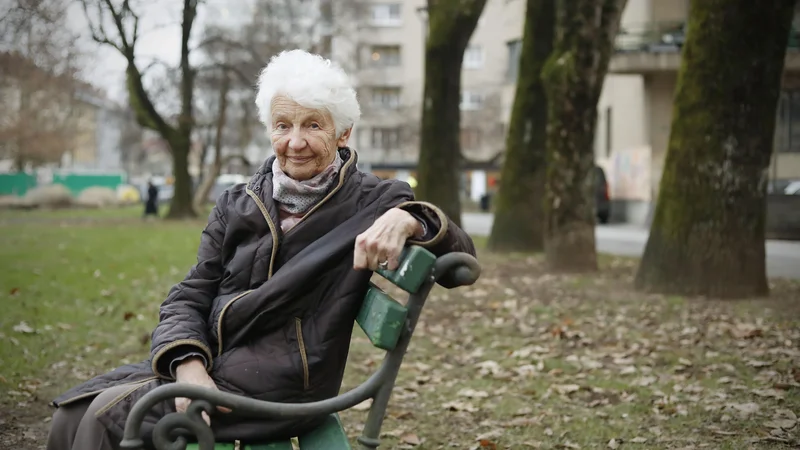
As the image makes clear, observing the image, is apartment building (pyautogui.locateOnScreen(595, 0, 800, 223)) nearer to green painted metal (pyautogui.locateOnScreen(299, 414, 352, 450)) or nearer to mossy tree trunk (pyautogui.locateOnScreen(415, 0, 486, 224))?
mossy tree trunk (pyautogui.locateOnScreen(415, 0, 486, 224))

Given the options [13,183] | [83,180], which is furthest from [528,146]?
[83,180]

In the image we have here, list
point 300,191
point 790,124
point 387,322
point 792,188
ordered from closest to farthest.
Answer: point 387,322 → point 300,191 → point 792,188 → point 790,124

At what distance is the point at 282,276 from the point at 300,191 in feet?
0.95

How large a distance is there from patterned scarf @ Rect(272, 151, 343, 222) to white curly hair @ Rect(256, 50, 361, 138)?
0.17 meters

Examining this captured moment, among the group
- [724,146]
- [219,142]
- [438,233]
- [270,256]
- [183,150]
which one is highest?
[724,146]

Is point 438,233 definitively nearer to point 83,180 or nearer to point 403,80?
point 83,180

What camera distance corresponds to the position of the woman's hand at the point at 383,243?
9.09 feet

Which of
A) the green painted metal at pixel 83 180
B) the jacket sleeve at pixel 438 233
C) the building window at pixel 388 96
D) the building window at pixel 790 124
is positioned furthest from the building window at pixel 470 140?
the jacket sleeve at pixel 438 233

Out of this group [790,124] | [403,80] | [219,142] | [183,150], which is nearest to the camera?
[790,124]

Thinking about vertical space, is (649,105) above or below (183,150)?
above

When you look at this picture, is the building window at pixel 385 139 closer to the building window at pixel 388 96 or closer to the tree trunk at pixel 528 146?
the building window at pixel 388 96

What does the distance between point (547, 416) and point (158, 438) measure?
12.1 ft

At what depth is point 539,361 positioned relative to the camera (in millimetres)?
7664

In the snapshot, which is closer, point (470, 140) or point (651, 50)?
point (651, 50)
